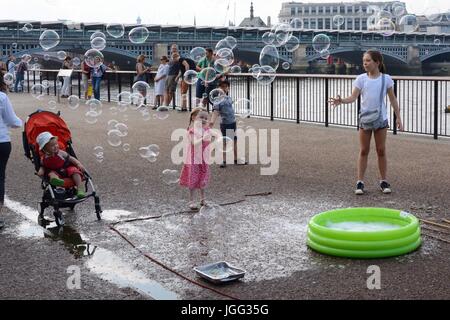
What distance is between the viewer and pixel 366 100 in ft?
27.0

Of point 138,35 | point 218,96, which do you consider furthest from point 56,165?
point 138,35

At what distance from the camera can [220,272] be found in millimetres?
5367

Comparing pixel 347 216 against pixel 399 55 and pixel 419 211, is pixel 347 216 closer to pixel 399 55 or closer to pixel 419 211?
pixel 419 211

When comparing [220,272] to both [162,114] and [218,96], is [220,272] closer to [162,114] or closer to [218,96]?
[218,96]

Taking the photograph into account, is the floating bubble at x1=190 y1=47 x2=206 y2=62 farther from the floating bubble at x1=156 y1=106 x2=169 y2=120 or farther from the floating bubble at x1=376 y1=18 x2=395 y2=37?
the floating bubble at x1=376 y1=18 x2=395 y2=37

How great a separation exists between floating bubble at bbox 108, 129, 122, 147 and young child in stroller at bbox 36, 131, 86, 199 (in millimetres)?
5260

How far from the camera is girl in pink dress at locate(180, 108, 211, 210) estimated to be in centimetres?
764

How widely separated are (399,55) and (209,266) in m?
51.7

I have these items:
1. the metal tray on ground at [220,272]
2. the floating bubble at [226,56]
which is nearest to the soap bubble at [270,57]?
the floating bubble at [226,56]

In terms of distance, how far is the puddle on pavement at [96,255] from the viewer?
5.18 m

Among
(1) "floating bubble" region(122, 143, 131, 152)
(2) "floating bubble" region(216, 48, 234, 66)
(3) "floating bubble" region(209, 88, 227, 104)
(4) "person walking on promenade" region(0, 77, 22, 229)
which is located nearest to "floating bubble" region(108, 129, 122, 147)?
(1) "floating bubble" region(122, 143, 131, 152)

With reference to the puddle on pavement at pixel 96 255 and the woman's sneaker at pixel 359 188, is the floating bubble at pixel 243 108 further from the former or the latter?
the puddle on pavement at pixel 96 255

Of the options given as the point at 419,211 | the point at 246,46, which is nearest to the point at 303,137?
the point at 419,211

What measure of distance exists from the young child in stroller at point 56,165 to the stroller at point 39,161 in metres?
0.05
